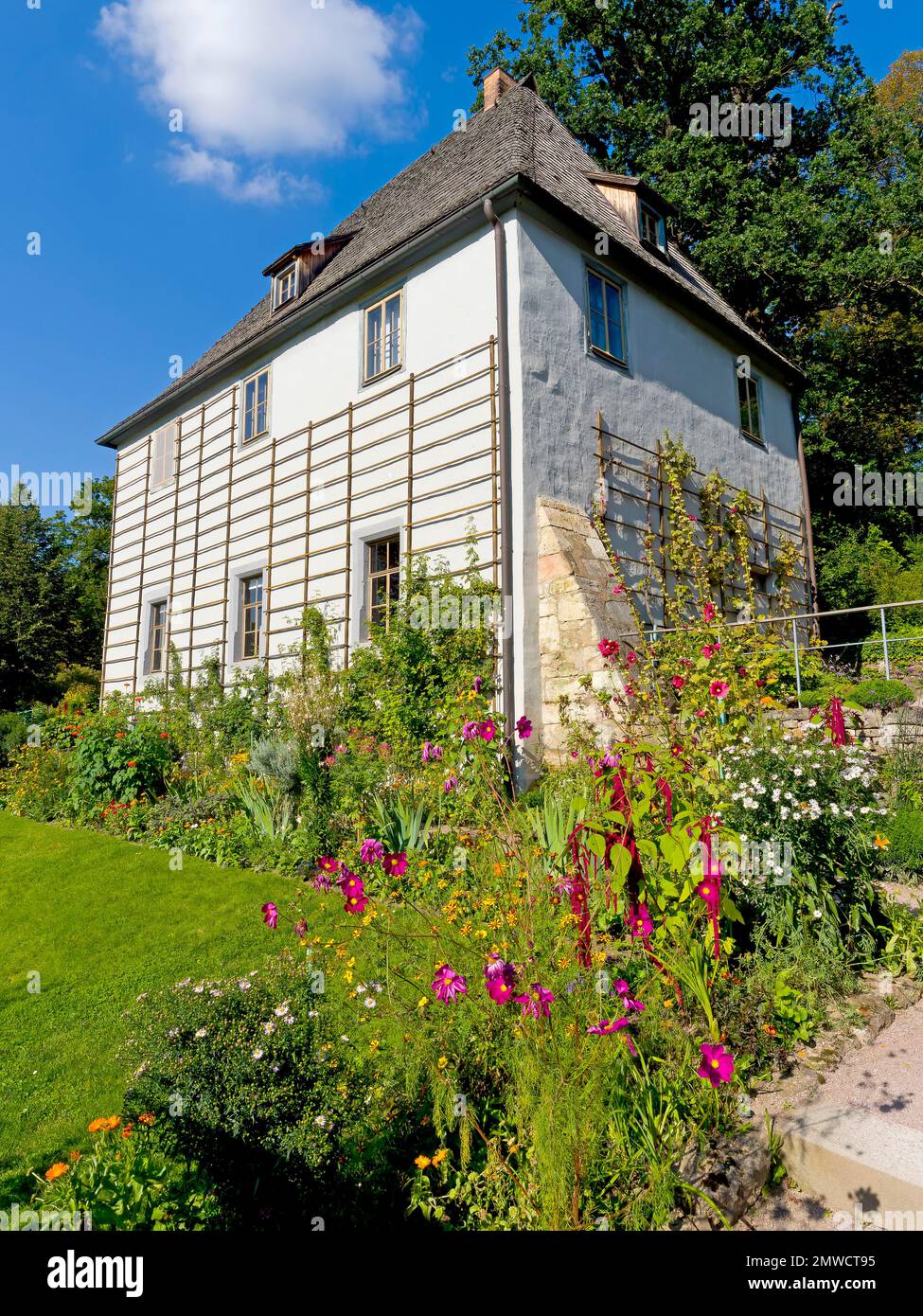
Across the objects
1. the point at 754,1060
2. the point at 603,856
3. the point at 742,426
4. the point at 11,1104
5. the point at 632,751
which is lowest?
the point at 11,1104

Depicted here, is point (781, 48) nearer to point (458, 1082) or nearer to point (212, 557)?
point (212, 557)

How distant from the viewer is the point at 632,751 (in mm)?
3344

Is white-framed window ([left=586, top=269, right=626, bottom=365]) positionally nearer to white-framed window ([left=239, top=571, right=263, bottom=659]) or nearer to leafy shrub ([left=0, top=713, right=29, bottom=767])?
white-framed window ([left=239, top=571, right=263, bottom=659])

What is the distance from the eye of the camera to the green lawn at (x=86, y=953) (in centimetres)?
324

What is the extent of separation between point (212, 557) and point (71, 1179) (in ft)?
40.6

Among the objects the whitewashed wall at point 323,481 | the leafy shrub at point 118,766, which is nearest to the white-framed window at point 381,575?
the whitewashed wall at point 323,481

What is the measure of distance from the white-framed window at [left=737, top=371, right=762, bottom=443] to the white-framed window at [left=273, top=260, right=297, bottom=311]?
800 cm

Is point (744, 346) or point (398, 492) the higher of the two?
point (744, 346)

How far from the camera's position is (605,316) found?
10.2m

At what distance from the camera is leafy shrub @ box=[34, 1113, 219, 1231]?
2059mm

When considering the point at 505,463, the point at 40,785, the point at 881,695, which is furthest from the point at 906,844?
the point at 40,785

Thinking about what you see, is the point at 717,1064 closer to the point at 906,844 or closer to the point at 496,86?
the point at 906,844

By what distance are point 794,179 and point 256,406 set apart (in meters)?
13.8

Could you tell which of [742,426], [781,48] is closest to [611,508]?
[742,426]
